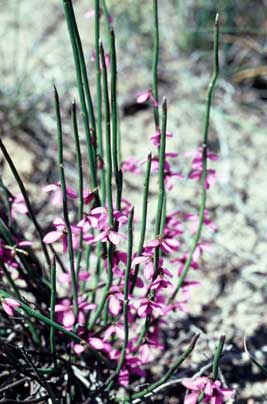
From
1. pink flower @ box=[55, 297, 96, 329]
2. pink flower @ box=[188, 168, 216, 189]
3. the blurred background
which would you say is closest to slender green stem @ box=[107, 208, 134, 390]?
pink flower @ box=[55, 297, 96, 329]

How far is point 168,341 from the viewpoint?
1.55 m

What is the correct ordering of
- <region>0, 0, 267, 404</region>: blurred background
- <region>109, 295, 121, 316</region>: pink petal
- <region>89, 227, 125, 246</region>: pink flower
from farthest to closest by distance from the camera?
<region>0, 0, 267, 404</region>: blurred background
<region>109, 295, 121, 316</region>: pink petal
<region>89, 227, 125, 246</region>: pink flower

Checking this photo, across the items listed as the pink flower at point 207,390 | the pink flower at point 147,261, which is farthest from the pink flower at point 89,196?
the pink flower at point 207,390

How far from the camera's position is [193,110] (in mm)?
2340

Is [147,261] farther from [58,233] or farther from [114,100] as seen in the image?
[114,100]

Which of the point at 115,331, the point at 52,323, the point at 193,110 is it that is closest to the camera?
the point at 52,323

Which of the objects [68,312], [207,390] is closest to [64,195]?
[68,312]

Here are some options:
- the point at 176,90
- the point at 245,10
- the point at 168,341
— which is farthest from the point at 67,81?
the point at 168,341

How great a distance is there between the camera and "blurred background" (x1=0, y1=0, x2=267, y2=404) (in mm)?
1723

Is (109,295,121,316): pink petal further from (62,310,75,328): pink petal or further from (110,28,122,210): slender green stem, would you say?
(110,28,122,210): slender green stem

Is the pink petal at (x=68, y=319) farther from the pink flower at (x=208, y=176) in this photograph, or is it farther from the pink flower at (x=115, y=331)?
the pink flower at (x=208, y=176)

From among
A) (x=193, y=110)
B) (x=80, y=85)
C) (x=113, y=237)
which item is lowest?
(x=113, y=237)

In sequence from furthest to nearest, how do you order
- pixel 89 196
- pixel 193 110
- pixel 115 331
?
1. pixel 193 110
2. pixel 115 331
3. pixel 89 196

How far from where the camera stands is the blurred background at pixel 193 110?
1.72m
